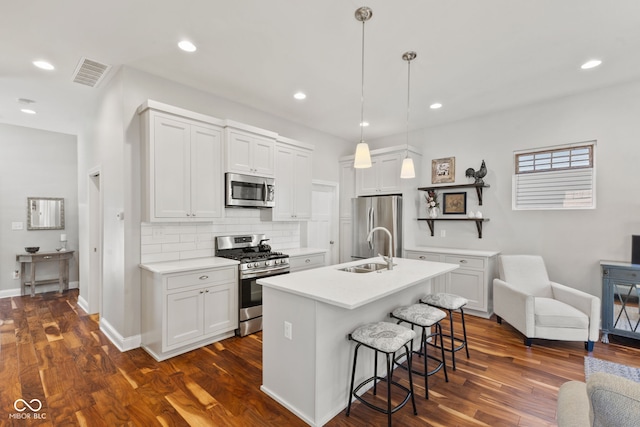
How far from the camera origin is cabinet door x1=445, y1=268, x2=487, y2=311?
4.16 m

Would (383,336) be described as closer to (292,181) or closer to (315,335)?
(315,335)

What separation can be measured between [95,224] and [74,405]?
110 inches

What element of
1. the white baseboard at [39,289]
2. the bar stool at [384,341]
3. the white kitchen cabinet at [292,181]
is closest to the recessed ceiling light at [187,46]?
the white kitchen cabinet at [292,181]

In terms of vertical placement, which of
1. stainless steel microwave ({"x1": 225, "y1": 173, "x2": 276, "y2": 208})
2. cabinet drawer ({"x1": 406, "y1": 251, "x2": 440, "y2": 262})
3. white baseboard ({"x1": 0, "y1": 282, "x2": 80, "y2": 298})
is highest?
stainless steel microwave ({"x1": 225, "y1": 173, "x2": 276, "y2": 208})

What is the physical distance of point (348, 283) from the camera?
227 centimetres

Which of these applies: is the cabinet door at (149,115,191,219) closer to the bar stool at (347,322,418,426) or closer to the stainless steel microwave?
the stainless steel microwave

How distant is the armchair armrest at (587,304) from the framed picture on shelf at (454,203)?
5.49ft

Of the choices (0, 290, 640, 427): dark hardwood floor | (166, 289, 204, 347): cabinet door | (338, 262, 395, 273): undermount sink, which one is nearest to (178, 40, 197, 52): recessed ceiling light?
(166, 289, 204, 347): cabinet door

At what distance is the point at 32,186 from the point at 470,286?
297 inches

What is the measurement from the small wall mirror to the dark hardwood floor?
248 centimetres

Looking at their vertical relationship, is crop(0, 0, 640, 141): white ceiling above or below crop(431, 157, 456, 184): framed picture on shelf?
above

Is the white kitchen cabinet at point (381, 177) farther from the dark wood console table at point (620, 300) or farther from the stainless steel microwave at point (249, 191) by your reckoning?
the dark wood console table at point (620, 300)

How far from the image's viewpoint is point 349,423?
6.68 feet

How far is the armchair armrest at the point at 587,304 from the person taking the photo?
121 inches
